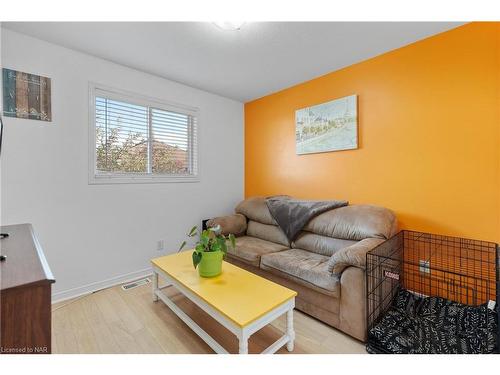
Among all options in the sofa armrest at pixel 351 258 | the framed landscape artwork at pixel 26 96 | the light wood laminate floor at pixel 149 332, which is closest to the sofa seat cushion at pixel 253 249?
the light wood laminate floor at pixel 149 332

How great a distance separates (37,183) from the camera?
2076mm

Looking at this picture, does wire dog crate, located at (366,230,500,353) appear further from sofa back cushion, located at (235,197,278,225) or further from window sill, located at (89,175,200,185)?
window sill, located at (89,175,200,185)

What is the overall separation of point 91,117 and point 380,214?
2.97 m

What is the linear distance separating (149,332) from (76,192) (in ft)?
4.95

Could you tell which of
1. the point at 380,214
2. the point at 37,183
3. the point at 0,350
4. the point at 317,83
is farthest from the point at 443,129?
the point at 37,183

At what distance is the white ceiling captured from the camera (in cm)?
188

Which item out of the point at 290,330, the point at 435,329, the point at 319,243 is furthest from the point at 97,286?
the point at 435,329

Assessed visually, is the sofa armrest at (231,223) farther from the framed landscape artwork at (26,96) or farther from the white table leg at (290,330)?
the framed landscape artwork at (26,96)

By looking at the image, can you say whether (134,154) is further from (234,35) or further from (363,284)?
(363,284)

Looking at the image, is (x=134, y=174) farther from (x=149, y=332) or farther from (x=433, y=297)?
(x=433, y=297)

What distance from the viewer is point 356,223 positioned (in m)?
2.16

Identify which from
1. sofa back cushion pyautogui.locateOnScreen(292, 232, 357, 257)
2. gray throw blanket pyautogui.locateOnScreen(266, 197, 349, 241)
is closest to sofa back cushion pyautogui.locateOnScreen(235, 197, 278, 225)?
gray throw blanket pyautogui.locateOnScreen(266, 197, 349, 241)

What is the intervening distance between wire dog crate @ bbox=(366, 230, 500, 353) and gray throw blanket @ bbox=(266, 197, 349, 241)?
→ 0.68 m

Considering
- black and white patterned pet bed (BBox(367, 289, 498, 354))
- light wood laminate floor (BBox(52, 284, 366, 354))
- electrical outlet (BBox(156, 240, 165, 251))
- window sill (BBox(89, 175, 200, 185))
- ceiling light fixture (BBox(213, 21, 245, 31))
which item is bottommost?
light wood laminate floor (BBox(52, 284, 366, 354))
